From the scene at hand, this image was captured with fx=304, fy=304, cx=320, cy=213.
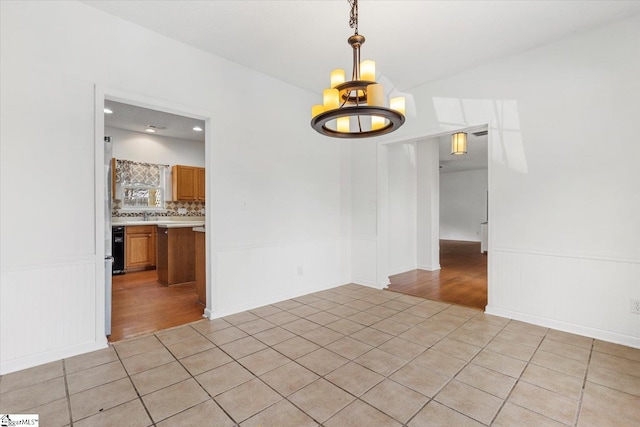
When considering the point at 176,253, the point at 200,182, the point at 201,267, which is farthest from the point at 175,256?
the point at 200,182

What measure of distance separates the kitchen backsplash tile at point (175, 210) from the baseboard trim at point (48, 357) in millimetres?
4027

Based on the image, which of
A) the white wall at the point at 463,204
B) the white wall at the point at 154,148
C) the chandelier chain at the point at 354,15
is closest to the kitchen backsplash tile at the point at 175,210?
the white wall at the point at 154,148

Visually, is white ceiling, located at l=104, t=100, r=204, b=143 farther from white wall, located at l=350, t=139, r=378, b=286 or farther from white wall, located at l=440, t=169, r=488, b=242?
white wall, located at l=440, t=169, r=488, b=242

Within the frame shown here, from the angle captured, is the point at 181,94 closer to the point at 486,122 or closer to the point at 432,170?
the point at 486,122

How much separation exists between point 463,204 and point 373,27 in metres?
10.4

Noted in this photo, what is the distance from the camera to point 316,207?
4.48 meters

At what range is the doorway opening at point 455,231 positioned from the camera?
14.7 ft

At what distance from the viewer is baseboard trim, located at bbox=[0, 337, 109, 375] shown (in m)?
2.23

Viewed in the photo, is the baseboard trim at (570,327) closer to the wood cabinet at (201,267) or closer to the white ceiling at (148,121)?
the wood cabinet at (201,267)

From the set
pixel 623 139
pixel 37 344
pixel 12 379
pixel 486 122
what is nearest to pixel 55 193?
pixel 37 344

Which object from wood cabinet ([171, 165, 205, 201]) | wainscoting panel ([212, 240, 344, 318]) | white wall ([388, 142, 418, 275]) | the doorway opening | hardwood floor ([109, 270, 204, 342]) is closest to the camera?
hardwood floor ([109, 270, 204, 342])

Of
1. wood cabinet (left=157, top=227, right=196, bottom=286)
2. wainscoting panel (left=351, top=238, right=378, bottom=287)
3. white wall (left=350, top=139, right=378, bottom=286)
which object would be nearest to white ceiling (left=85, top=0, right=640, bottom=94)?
white wall (left=350, top=139, right=378, bottom=286)

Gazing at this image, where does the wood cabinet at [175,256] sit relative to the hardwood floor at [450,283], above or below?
above

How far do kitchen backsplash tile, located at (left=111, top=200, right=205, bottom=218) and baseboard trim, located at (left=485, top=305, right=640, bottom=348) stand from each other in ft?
19.6
